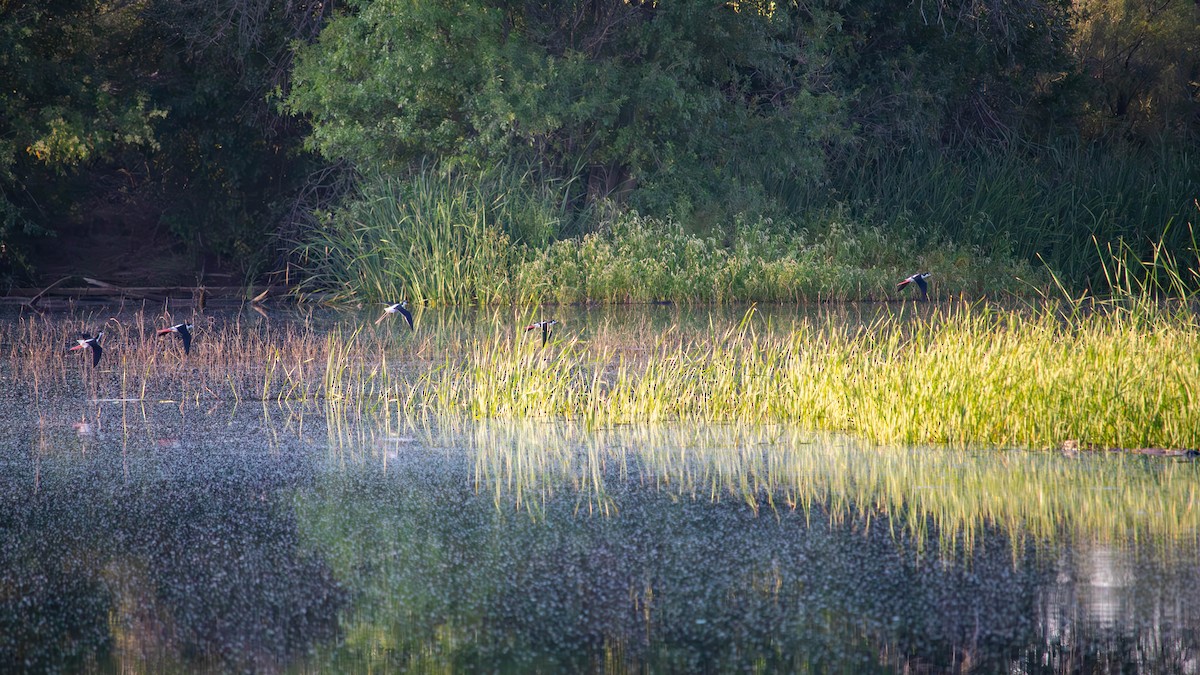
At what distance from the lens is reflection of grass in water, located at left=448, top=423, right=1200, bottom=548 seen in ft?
17.1

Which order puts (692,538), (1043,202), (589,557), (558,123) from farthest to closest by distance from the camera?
(1043,202) < (558,123) < (692,538) < (589,557)

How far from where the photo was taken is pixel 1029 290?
18.7 metres

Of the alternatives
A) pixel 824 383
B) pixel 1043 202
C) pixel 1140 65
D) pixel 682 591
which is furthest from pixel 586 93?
pixel 682 591

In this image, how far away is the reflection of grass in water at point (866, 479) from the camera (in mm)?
5199

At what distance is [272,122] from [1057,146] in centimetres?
1139

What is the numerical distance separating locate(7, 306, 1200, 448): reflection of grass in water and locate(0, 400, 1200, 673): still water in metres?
0.39

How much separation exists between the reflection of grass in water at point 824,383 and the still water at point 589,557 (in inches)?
15.2

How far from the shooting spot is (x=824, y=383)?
7.68 metres

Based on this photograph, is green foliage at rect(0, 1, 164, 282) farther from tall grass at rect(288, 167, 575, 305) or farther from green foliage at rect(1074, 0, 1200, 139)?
green foliage at rect(1074, 0, 1200, 139)

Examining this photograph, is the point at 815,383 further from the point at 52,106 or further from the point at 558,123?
the point at 52,106

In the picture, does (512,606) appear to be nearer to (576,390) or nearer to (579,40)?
(576,390)

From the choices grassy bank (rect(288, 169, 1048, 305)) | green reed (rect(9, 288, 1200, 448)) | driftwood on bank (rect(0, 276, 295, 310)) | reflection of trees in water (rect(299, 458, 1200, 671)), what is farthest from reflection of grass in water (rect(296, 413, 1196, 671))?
driftwood on bank (rect(0, 276, 295, 310))

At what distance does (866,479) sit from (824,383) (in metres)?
1.71

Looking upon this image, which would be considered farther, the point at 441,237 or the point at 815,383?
the point at 441,237
